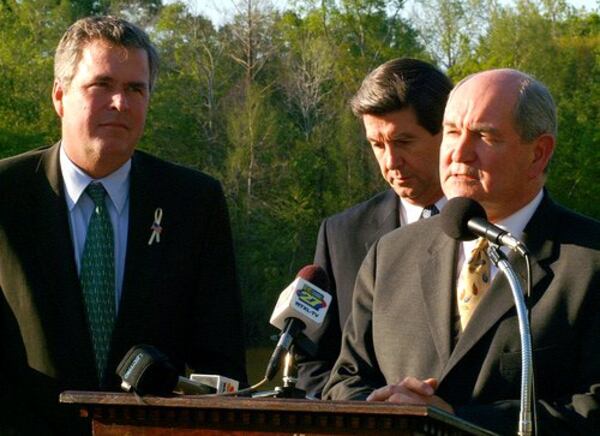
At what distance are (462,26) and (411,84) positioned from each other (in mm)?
63492

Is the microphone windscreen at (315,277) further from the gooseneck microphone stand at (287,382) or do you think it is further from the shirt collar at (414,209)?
the shirt collar at (414,209)

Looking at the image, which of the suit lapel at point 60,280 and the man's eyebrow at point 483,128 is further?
the suit lapel at point 60,280

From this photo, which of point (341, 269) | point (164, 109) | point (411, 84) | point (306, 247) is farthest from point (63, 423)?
point (164, 109)

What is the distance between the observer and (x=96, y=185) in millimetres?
6633

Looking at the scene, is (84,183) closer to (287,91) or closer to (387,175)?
(387,175)

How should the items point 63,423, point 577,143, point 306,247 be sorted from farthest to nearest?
point 577,143
point 306,247
point 63,423

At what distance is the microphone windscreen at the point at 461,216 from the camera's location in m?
5.34

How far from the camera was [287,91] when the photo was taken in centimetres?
6234

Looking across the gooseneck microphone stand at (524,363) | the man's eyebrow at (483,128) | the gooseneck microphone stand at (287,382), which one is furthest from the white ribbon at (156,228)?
the gooseneck microphone stand at (524,363)

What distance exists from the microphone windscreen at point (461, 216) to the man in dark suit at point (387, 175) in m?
1.65

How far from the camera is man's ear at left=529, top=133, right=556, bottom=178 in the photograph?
19.6ft

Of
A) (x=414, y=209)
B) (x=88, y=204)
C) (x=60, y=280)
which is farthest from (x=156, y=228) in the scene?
(x=414, y=209)

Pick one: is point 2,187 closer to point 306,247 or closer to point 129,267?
point 129,267

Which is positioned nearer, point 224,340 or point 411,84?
point 224,340
